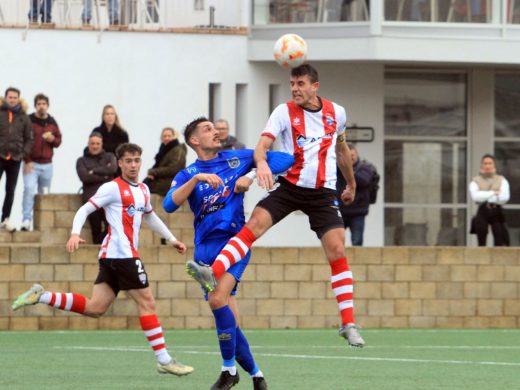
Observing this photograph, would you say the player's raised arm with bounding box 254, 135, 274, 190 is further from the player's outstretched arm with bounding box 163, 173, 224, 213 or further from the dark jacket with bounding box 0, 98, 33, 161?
the dark jacket with bounding box 0, 98, 33, 161

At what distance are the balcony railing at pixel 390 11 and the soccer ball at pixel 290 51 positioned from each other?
512 inches

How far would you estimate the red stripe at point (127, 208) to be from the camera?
1403cm

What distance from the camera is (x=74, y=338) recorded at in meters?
18.9

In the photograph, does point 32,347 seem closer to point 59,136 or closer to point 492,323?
point 59,136

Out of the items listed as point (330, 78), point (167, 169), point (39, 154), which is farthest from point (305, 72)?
point (330, 78)

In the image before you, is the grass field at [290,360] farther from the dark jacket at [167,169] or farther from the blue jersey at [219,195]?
the dark jacket at [167,169]

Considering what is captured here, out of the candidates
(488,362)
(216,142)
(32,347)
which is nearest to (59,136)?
(32,347)

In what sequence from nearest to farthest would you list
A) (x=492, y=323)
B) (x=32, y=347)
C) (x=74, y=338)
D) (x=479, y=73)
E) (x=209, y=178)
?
(x=209, y=178) → (x=32, y=347) → (x=74, y=338) → (x=492, y=323) → (x=479, y=73)

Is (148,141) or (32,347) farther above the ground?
(148,141)

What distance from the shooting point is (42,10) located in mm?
25969

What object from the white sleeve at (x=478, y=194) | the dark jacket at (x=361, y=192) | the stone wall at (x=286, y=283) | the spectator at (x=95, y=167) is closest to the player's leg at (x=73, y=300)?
the stone wall at (x=286, y=283)

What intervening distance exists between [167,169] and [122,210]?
753 centimetres

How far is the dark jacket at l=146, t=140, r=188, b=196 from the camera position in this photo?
21609mm

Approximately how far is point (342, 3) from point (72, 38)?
442 centimetres
